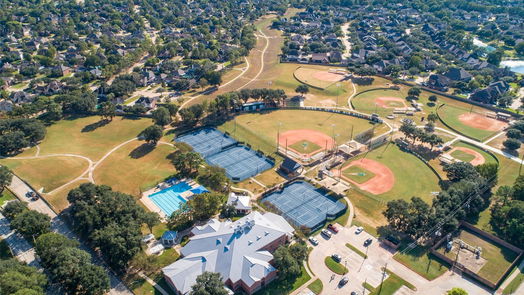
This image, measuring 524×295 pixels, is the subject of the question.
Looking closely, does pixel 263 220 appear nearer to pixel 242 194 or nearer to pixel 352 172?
pixel 242 194

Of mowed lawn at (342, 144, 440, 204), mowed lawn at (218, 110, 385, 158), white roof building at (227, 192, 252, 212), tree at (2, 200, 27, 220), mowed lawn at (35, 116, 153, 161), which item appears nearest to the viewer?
tree at (2, 200, 27, 220)

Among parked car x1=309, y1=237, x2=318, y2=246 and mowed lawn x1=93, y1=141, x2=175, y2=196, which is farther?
mowed lawn x1=93, y1=141, x2=175, y2=196

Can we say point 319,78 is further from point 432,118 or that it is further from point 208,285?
point 208,285

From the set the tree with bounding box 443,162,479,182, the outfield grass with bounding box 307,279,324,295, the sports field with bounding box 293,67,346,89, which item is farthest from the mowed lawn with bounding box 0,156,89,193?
the tree with bounding box 443,162,479,182

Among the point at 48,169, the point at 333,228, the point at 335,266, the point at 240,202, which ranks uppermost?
the point at 240,202

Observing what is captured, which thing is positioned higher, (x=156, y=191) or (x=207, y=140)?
(x=207, y=140)

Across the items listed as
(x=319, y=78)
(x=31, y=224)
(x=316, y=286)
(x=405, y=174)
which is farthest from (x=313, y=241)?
(x=319, y=78)

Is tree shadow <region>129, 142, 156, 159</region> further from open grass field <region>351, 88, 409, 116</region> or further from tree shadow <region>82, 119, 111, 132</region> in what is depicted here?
open grass field <region>351, 88, 409, 116</region>

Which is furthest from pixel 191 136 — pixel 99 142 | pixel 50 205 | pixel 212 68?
pixel 212 68
